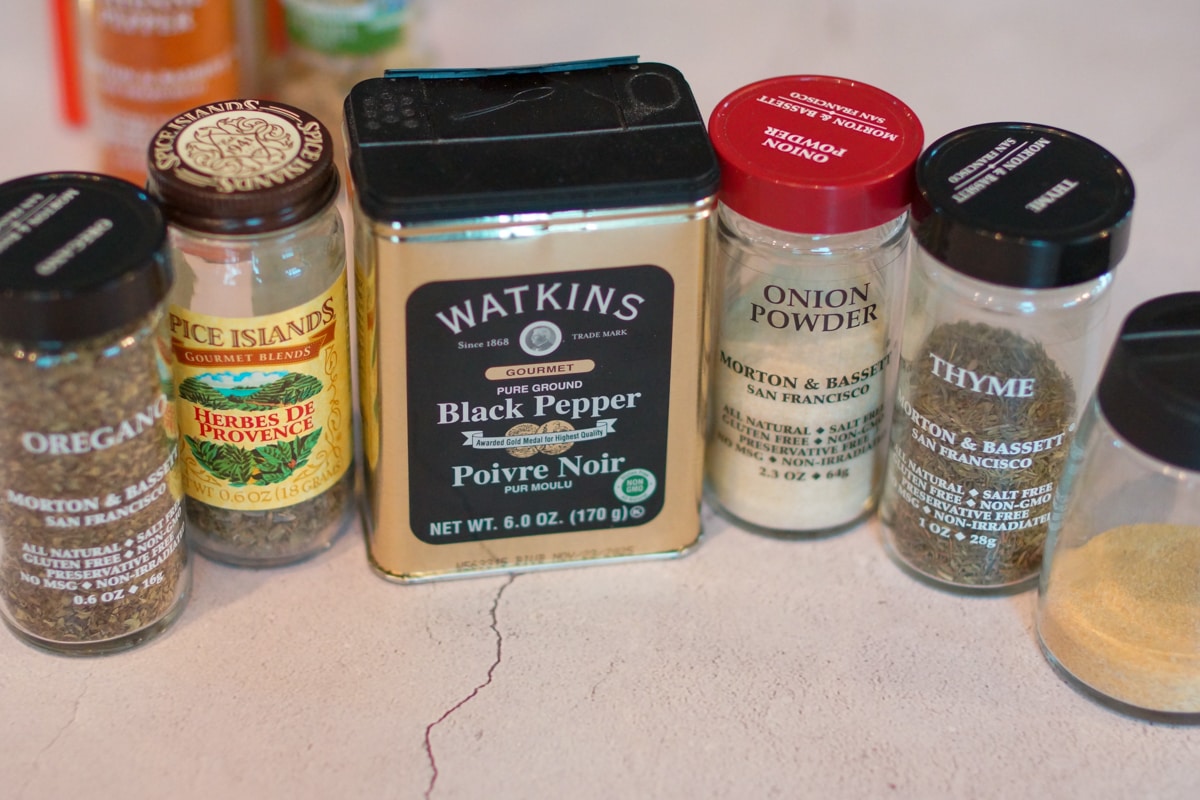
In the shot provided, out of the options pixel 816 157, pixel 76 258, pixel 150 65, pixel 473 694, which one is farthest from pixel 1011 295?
pixel 150 65

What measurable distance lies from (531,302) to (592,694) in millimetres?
224

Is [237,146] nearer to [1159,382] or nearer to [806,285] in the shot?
[806,285]

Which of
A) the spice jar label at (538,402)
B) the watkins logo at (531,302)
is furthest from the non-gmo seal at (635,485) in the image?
the watkins logo at (531,302)

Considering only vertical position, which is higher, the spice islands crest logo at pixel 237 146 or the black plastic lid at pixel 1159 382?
the spice islands crest logo at pixel 237 146

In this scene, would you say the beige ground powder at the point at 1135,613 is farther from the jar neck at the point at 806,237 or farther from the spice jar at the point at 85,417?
the spice jar at the point at 85,417

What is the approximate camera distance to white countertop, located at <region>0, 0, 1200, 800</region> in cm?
85

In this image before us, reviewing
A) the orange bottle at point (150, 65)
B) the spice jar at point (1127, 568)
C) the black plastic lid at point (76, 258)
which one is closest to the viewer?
the black plastic lid at point (76, 258)

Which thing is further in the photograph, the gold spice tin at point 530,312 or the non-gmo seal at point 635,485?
the non-gmo seal at point 635,485

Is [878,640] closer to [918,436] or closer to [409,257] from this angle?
[918,436]

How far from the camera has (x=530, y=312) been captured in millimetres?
860

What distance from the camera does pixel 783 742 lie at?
0.88 m

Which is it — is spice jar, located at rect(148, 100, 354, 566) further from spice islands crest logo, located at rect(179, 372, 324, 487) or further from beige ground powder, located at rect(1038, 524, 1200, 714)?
beige ground powder, located at rect(1038, 524, 1200, 714)

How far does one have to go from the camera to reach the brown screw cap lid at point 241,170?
818 millimetres

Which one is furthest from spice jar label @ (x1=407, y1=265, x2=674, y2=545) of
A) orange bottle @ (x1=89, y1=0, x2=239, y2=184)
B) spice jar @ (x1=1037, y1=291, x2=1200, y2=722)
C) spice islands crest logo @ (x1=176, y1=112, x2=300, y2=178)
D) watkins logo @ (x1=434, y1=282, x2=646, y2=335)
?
orange bottle @ (x1=89, y1=0, x2=239, y2=184)
